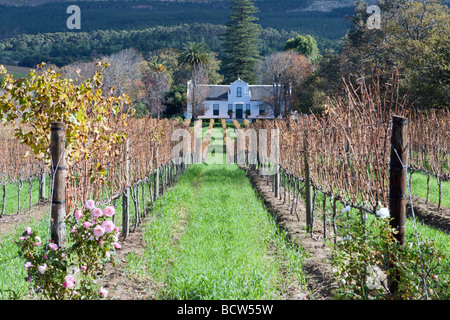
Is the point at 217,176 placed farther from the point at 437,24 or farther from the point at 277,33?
the point at 277,33

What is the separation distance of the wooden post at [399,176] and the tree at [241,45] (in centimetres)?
6396

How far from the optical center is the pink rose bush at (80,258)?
3373mm

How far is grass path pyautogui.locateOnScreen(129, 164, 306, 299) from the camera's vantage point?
461 cm

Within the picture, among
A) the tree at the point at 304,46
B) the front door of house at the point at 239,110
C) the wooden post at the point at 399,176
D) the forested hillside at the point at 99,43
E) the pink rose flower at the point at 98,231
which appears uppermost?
the forested hillside at the point at 99,43

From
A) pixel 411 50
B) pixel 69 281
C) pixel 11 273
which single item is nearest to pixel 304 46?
pixel 411 50

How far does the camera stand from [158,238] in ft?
22.4

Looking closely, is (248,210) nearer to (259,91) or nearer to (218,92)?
(218,92)

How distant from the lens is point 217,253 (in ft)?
19.9

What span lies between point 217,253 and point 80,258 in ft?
8.78

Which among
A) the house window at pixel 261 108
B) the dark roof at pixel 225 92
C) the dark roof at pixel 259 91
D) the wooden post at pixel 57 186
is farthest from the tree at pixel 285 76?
the wooden post at pixel 57 186

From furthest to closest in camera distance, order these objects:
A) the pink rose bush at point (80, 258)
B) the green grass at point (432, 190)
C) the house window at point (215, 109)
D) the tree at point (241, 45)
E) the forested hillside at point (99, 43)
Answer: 1. the forested hillside at point (99, 43)
2. the tree at point (241, 45)
3. the house window at point (215, 109)
4. the green grass at point (432, 190)
5. the pink rose bush at point (80, 258)

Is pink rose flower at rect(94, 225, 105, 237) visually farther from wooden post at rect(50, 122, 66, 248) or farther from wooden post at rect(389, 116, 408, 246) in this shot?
wooden post at rect(389, 116, 408, 246)

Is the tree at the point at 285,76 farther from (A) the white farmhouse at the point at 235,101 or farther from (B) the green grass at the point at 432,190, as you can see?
(B) the green grass at the point at 432,190
